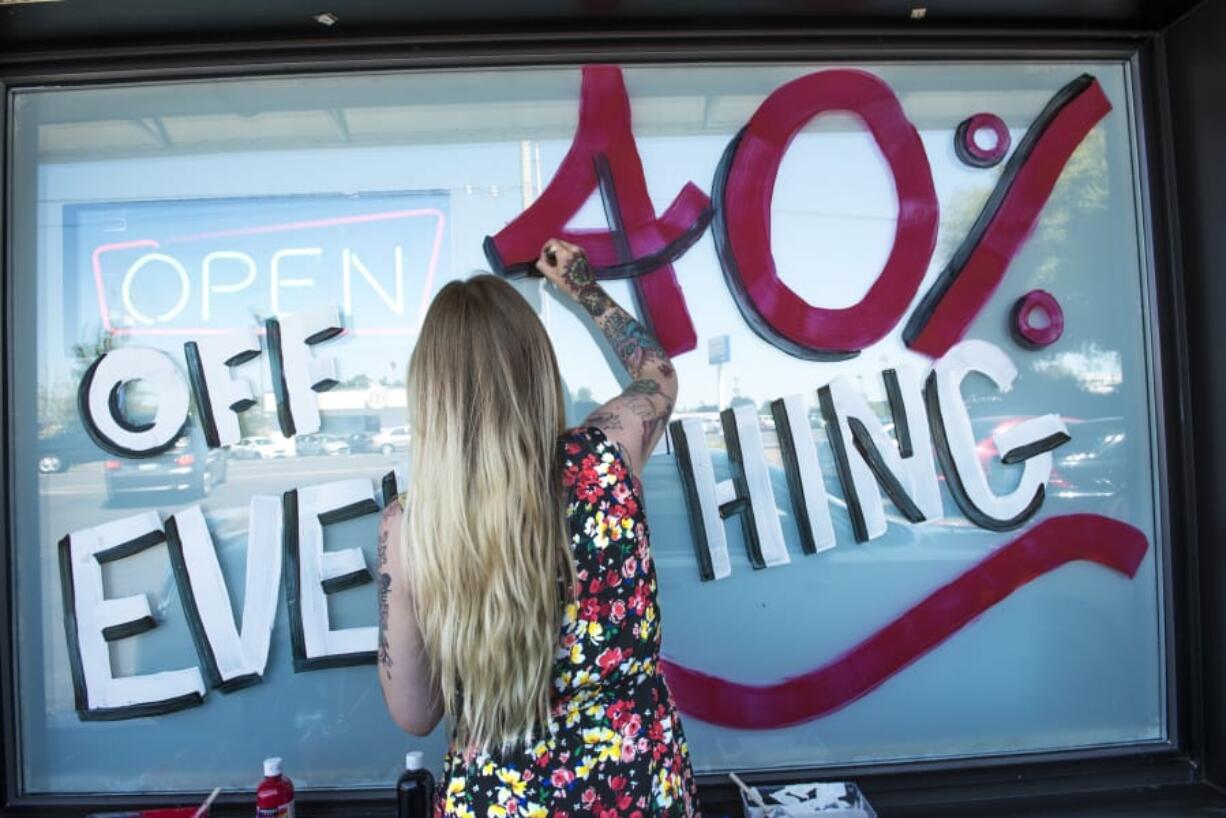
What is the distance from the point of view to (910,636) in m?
2.37

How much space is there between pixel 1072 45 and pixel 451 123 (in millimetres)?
2092

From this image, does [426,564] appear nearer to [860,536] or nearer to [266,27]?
[860,536]

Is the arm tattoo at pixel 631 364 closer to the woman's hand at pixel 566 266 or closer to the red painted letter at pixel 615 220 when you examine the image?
the woman's hand at pixel 566 266

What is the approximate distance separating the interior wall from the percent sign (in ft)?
0.83

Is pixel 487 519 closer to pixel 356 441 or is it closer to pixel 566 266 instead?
pixel 566 266

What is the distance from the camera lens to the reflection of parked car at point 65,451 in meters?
2.31

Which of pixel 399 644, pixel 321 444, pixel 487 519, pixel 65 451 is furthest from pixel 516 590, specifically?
pixel 65 451

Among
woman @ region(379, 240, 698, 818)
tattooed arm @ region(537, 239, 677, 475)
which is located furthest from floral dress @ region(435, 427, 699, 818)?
tattooed arm @ region(537, 239, 677, 475)

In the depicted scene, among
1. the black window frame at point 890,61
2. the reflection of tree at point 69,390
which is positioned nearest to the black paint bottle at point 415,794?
the black window frame at point 890,61

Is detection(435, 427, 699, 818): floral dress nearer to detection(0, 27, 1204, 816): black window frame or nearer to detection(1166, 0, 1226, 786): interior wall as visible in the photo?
detection(0, 27, 1204, 816): black window frame

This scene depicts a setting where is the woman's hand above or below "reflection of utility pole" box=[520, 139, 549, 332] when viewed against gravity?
below

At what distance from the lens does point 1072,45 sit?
2428 millimetres

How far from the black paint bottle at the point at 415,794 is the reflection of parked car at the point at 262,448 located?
1.02 m

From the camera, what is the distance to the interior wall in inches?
87.7
